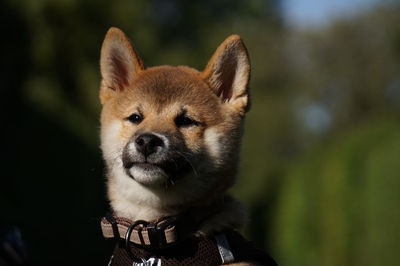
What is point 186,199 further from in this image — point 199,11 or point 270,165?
point 199,11

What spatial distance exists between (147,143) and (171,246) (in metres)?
0.71

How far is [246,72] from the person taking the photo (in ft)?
14.7

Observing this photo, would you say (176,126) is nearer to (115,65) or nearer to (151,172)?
(151,172)

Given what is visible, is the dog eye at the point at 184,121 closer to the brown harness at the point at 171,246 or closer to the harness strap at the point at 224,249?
the brown harness at the point at 171,246

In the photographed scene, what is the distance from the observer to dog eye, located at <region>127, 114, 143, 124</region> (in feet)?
14.2

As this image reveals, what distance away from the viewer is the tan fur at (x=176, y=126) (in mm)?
3973

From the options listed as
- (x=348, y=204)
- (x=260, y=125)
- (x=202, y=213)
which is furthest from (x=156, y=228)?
(x=260, y=125)

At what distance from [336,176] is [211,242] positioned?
22.7ft

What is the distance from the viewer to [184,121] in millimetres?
4324

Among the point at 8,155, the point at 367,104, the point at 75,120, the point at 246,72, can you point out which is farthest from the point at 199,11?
the point at 246,72

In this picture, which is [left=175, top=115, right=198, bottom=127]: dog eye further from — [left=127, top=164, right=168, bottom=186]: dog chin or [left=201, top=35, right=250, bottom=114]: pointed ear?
[left=127, top=164, right=168, bottom=186]: dog chin

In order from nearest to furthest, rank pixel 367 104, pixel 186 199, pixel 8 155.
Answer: pixel 186 199
pixel 8 155
pixel 367 104

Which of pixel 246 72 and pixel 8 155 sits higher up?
pixel 246 72

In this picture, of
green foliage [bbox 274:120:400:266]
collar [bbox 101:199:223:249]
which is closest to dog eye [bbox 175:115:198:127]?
collar [bbox 101:199:223:249]
